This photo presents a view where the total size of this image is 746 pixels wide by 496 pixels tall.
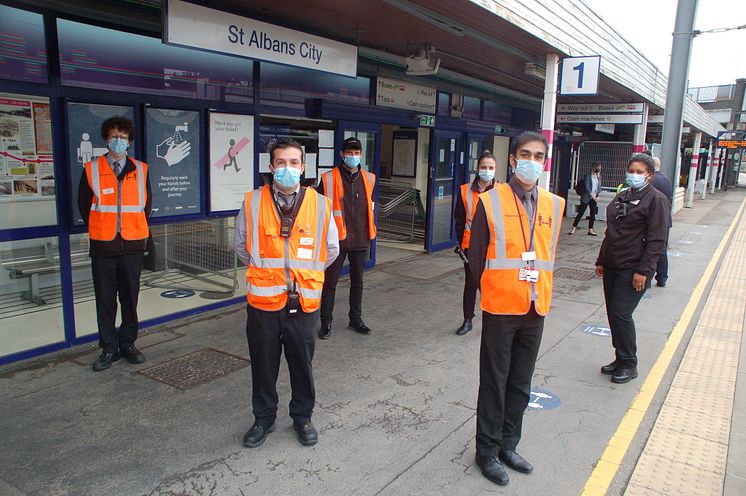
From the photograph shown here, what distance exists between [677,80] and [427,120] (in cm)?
438

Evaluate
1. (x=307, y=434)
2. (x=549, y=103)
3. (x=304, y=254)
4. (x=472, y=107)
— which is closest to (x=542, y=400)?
(x=307, y=434)

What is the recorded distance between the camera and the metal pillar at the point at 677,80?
9570mm

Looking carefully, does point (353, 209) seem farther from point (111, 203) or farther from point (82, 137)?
point (82, 137)

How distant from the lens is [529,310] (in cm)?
326

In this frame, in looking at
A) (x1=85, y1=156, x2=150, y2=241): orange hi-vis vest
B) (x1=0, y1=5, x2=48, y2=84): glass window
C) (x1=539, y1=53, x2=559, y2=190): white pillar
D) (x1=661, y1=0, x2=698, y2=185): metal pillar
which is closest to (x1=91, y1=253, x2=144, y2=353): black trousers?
(x1=85, y1=156, x2=150, y2=241): orange hi-vis vest

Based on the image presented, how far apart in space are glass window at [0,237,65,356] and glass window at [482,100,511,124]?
30.7ft

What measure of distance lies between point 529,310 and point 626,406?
6.02 ft

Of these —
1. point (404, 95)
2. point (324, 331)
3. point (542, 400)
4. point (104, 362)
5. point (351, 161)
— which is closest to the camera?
point (542, 400)

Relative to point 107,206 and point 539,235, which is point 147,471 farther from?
point 539,235

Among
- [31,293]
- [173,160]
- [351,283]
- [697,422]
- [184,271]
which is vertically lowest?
[697,422]

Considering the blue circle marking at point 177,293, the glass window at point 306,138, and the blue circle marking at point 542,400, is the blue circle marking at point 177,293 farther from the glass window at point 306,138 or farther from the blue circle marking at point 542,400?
the blue circle marking at point 542,400

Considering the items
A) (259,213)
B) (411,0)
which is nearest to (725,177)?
(411,0)

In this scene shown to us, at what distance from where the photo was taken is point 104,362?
4746 millimetres

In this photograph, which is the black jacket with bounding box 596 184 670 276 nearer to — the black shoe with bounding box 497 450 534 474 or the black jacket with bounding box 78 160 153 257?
the black shoe with bounding box 497 450 534 474
